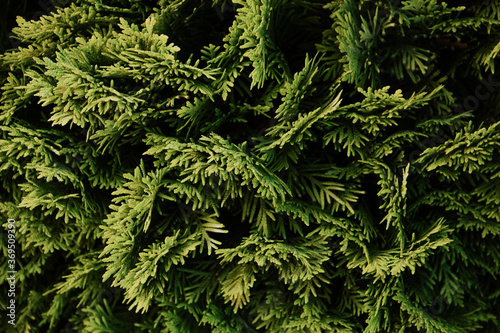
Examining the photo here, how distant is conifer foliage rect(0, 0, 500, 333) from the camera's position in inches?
104

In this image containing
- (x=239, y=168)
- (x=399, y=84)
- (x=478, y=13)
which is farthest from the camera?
(x=399, y=84)

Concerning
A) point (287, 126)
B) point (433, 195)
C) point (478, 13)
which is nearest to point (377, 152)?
point (433, 195)

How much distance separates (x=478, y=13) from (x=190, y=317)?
10.8 feet

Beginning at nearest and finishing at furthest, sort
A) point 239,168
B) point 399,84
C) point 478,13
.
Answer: point 239,168 < point 478,13 < point 399,84

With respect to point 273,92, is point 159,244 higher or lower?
lower

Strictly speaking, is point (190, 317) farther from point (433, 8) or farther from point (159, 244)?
point (433, 8)

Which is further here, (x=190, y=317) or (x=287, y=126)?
(x=190, y=317)

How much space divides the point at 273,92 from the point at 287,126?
1.21 feet

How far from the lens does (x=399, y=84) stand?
2.96m

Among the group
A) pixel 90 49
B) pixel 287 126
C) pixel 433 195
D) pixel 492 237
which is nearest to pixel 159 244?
pixel 287 126

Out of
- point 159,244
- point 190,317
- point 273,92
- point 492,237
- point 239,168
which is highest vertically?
point 273,92

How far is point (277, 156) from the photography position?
9.17 feet

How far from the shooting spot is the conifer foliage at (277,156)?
104 inches

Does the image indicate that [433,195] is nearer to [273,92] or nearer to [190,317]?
[273,92]
